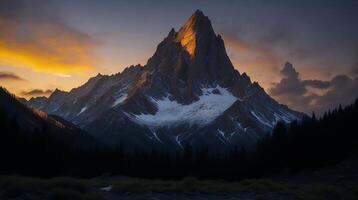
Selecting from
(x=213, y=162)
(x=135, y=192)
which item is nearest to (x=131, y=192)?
(x=135, y=192)

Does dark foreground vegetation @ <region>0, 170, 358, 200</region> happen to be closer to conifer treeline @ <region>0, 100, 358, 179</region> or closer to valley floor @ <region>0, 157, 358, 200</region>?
valley floor @ <region>0, 157, 358, 200</region>

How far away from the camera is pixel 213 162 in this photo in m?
137

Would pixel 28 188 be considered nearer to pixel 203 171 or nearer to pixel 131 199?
pixel 131 199

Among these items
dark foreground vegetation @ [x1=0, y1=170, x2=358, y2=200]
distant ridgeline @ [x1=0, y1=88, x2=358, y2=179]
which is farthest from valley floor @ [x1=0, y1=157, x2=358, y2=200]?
distant ridgeline @ [x1=0, y1=88, x2=358, y2=179]

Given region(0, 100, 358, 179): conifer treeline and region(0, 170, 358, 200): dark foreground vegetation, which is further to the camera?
region(0, 100, 358, 179): conifer treeline

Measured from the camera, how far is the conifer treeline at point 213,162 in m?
83.5

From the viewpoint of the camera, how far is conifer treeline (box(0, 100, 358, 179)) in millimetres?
83500

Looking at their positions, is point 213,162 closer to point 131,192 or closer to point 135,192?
point 135,192

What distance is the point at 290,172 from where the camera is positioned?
8488cm

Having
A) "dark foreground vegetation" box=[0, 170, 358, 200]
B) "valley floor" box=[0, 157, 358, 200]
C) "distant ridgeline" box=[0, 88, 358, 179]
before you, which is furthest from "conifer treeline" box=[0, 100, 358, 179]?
"dark foreground vegetation" box=[0, 170, 358, 200]

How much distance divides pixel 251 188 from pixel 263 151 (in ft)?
250

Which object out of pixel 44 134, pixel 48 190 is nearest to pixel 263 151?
pixel 44 134

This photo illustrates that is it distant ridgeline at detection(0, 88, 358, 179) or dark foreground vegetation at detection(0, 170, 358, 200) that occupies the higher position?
distant ridgeline at detection(0, 88, 358, 179)

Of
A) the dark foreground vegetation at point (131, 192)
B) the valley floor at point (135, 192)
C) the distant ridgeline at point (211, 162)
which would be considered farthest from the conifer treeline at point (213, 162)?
the dark foreground vegetation at point (131, 192)
